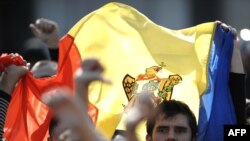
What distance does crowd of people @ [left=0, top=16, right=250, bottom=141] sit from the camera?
2668 millimetres

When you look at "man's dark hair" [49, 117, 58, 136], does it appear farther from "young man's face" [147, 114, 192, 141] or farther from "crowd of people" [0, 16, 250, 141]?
"young man's face" [147, 114, 192, 141]

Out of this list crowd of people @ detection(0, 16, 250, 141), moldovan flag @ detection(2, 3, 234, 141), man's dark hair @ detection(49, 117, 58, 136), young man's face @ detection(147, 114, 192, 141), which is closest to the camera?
crowd of people @ detection(0, 16, 250, 141)

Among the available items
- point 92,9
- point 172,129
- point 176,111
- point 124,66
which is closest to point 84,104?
point 172,129

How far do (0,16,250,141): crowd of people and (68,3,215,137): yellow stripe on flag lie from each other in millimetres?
214

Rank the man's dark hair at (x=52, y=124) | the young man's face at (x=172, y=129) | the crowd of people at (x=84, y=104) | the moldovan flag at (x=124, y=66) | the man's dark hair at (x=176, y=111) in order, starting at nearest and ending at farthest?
the crowd of people at (x=84, y=104), the young man's face at (x=172, y=129), the man's dark hair at (x=176, y=111), the man's dark hair at (x=52, y=124), the moldovan flag at (x=124, y=66)

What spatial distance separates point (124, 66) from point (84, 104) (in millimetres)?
2636

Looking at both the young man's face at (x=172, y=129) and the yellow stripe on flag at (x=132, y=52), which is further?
the yellow stripe on flag at (x=132, y=52)

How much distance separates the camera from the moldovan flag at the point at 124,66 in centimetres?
525

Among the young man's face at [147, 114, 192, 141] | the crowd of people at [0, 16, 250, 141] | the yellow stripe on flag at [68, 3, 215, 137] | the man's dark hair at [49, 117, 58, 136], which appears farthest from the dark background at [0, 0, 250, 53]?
the young man's face at [147, 114, 192, 141]

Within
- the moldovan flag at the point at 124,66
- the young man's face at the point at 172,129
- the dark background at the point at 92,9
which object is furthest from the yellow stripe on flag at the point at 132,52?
the dark background at the point at 92,9

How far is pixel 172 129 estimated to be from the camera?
470 cm

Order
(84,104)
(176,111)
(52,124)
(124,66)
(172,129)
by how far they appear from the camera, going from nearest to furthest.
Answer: (84,104) → (172,129) → (176,111) → (52,124) → (124,66)

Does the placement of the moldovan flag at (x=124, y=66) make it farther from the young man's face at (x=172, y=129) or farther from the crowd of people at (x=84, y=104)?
the young man's face at (x=172, y=129)

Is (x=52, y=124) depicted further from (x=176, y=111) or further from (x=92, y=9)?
(x=92, y=9)
